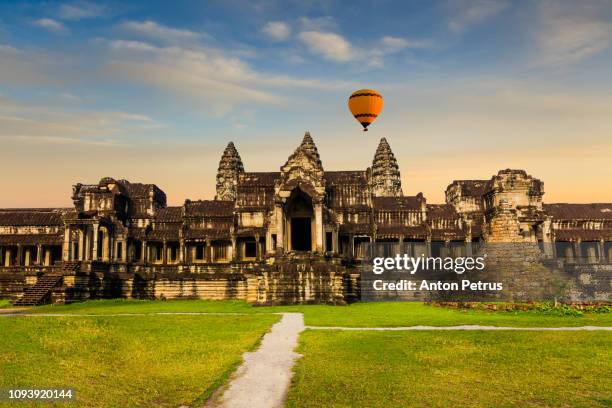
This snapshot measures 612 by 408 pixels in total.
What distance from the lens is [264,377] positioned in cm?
1435

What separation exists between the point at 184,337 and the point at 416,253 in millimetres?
39050

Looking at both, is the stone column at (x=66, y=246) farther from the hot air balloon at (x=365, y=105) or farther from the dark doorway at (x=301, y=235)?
the hot air balloon at (x=365, y=105)

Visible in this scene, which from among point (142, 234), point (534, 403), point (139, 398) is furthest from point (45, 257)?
point (534, 403)

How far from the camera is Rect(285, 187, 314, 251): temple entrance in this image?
Result: 162ft

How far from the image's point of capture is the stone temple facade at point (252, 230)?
4641 centimetres

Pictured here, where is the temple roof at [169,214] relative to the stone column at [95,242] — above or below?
above

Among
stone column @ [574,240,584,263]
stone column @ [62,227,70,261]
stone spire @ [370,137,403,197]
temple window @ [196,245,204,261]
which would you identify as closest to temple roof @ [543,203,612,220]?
stone column @ [574,240,584,263]

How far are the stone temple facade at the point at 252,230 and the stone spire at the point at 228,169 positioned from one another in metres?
25.7

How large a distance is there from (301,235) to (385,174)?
43456 millimetres

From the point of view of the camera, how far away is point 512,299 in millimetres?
46156

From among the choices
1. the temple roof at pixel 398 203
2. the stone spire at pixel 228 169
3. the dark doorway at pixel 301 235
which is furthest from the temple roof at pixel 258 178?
the stone spire at pixel 228 169

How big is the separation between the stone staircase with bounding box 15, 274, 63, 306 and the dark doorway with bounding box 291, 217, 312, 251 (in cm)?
2247

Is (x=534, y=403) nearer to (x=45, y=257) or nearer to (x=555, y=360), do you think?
(x=555, y=360)

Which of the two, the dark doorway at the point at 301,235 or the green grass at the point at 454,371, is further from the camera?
the dark doorway at the point at 301,235
